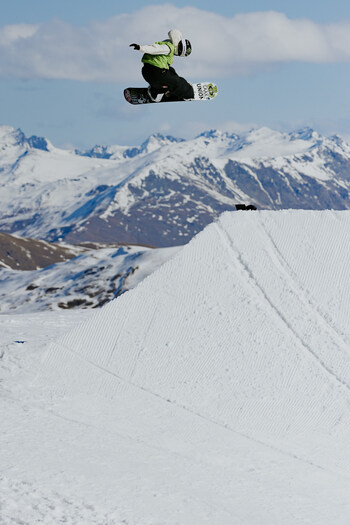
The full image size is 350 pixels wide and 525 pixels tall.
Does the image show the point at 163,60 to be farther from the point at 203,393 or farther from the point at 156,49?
the point at 203,393

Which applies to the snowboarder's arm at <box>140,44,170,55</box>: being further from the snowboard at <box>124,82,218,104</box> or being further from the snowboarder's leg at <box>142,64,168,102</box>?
the snowboard at <box>124,82,218,104</box>

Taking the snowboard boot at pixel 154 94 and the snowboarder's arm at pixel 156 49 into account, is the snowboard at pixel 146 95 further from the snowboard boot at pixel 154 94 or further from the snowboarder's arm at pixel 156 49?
the snowboarder's arm at pixel 156 49

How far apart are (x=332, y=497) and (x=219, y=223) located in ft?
54.1

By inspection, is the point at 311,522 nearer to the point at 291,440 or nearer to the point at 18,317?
the point at 291,440

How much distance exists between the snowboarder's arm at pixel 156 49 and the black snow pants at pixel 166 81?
0.62m

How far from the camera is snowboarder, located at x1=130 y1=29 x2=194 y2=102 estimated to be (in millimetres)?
18734

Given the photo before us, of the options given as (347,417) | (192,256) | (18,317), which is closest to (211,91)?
(192,256)

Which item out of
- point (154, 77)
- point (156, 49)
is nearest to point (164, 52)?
point (156, 49)

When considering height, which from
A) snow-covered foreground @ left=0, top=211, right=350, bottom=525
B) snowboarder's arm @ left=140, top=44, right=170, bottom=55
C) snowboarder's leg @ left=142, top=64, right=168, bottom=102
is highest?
snowboarder's arm @ left=140, top=44, right=170, bottom=55

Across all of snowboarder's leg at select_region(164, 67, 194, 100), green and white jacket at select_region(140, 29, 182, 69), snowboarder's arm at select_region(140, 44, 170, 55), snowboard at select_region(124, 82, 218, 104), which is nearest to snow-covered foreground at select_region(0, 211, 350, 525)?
snowboard at select_region(124, 82, 218, 104)

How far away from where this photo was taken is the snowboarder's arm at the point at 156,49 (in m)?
18.3

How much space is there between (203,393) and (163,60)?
1372 centimetres

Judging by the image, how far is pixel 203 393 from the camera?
25.6 meters

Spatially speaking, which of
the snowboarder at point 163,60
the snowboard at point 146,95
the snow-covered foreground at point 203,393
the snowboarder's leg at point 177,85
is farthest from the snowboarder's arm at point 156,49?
the snow-covered foreground at point 203,393
